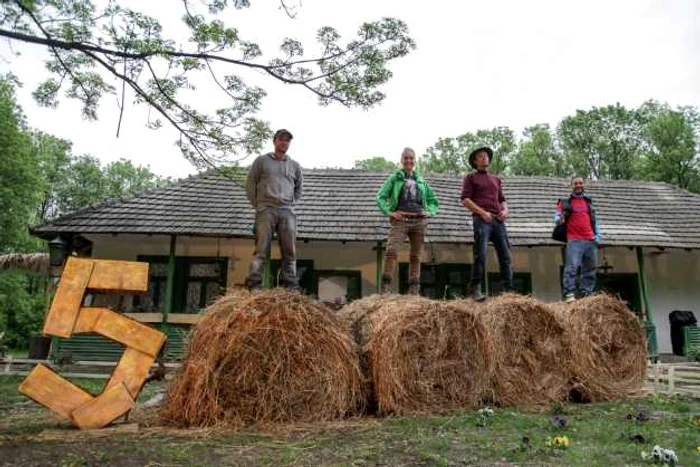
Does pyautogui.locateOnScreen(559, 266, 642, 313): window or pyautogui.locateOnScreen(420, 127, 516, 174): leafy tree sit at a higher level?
pyautogui.locateOnScreen(420, 127, 516, 174): leafy tree

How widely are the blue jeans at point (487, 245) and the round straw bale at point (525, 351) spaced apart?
475 mm

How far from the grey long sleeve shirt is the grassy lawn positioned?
2.17 metres

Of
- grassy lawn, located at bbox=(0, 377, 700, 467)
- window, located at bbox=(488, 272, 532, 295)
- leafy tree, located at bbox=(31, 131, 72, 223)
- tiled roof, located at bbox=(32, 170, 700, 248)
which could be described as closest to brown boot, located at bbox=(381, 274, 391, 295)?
grassy lawn, located at bbox=(0, 377, 700, 467)

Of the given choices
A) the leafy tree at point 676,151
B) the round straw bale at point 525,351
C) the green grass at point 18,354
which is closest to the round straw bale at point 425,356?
the round straw bale at point 525,351

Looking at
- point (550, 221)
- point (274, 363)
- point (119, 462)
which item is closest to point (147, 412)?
point (274, 363)

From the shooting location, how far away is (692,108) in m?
28.5

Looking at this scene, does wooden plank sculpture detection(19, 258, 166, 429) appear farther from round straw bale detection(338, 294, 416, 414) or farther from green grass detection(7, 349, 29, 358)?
green grass detection(7, 349, 29, 358)

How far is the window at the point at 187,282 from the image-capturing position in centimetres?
1138

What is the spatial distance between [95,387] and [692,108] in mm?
32558

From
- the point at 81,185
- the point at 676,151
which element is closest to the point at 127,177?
the point at 81,185

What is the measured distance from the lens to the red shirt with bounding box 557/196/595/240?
6121 mm

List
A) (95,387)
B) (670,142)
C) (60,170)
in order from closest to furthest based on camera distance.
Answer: (95,387) < (670,142) < (60,170)

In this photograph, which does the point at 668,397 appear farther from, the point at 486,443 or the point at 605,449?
the point at 486,443

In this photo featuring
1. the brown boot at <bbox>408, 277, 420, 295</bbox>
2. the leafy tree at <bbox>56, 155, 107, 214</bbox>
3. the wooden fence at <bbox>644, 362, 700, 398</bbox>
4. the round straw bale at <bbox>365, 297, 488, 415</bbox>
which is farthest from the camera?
the leafy tree at <bbox>56, 155, 107, 214</bbox>
